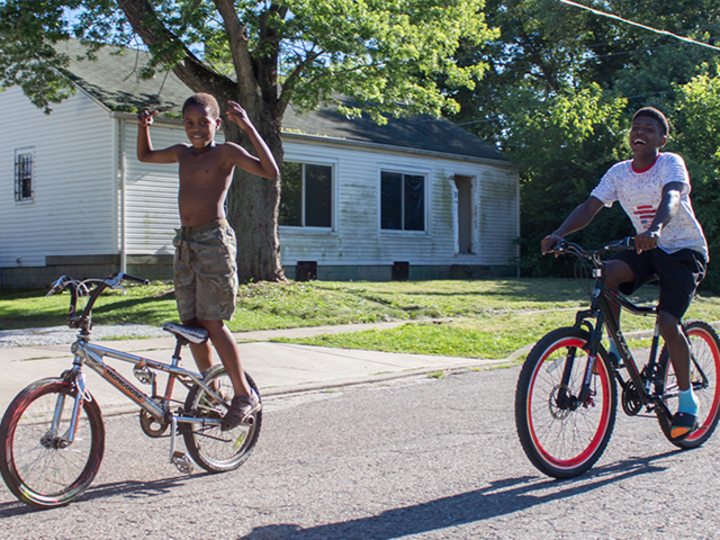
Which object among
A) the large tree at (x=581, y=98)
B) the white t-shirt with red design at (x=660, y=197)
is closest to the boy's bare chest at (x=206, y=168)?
the white t-shirt with red design at (x=660, y=197)

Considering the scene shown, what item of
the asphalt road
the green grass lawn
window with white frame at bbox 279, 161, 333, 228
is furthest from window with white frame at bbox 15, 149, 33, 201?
the asphalt road

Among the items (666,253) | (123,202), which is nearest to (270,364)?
(666,253)

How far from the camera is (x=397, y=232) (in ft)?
74.4

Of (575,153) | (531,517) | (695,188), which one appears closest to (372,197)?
(575,153)

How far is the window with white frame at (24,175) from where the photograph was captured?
64.3 feet

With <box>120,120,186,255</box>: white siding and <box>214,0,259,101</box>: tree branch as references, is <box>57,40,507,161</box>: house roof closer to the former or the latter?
<box>120,120,186,255</box>: white siding

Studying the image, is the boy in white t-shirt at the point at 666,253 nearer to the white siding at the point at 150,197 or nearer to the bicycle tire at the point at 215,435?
the bicycle tire at the point at 215,435

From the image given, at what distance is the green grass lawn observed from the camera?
1027 centimetres

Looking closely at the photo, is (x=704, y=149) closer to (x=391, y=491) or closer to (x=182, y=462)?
(x=391, y=491)

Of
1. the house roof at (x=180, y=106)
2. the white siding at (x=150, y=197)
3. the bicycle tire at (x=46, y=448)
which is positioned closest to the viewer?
the bicycle tire at (x=46, y=448)

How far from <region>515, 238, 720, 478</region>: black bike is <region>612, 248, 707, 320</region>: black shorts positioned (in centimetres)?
13

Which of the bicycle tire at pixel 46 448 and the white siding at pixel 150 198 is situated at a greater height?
the white siding at pixel 150 198

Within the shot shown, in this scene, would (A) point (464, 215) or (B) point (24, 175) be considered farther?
(A) point (464, 215)

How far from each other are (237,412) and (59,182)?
53.2ft
